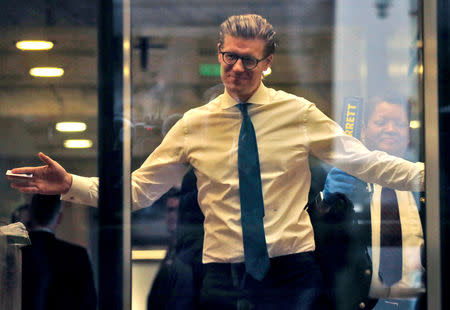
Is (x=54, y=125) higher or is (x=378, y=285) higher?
(x=54, y=125)

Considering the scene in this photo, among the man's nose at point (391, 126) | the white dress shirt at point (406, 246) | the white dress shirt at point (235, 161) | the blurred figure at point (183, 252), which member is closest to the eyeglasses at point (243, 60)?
the white dress shirt at point (235, 161)

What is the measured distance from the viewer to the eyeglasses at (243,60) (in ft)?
11.4

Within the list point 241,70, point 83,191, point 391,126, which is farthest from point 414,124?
point 83,191

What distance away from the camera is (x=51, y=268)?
363 centimetres

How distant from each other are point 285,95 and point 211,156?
1.40ft

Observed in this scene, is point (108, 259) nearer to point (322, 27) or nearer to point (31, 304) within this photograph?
point (31, 304)

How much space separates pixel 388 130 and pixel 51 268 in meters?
1.65

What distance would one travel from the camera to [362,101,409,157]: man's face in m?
3.53

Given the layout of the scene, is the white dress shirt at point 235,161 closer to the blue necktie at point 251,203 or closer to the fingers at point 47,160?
the blue necktie at point 251,203

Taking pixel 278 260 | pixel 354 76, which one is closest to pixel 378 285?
pixel 278 260

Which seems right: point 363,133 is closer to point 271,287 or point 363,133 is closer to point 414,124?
point 414,124

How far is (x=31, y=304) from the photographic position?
364cm

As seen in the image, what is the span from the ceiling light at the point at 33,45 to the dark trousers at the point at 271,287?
4.03 ft

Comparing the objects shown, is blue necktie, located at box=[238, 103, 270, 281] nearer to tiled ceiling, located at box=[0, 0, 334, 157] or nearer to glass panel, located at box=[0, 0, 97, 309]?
tiled ceiling, located at box=[0, 0, 334, 157]
